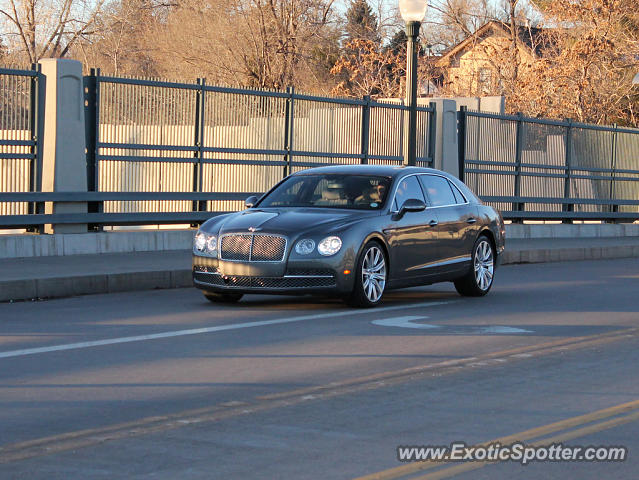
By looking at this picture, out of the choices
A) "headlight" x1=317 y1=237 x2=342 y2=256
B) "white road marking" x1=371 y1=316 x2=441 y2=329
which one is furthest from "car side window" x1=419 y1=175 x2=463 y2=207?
"white road marking" x1=371 y1=316 x2=441 y2=329

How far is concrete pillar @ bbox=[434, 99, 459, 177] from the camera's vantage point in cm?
2473

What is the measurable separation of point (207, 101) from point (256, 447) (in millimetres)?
13763

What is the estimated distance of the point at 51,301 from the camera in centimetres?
1329

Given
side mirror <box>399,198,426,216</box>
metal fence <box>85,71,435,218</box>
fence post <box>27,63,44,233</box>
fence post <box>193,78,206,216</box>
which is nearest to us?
side mirror <box>399,198,426,216</box>

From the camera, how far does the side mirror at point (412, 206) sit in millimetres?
13227

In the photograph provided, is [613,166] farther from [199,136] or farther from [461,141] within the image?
[199,136]

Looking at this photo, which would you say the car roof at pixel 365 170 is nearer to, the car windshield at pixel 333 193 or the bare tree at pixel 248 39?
the car windshield at pixel 333 193

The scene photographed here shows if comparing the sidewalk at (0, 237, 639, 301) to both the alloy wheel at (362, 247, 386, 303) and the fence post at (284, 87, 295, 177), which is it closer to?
the fence post at (284, 87, 295, 177)

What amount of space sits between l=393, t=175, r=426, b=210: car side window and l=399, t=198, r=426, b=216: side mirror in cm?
11

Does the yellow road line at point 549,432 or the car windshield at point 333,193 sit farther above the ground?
the car windshield at point 333,193

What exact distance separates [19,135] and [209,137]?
367 centimetres

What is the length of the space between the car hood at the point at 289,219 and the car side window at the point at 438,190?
1379 mm

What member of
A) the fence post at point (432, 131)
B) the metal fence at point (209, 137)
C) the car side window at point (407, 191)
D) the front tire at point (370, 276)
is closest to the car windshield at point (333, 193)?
the car side window at point (407, 191)

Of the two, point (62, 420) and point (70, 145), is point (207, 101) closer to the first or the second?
point (70, 145)
